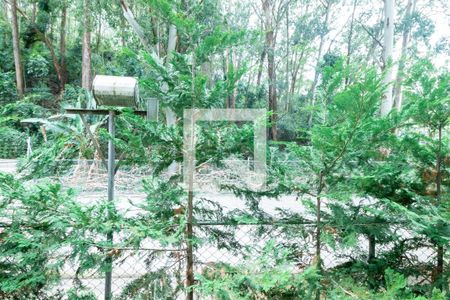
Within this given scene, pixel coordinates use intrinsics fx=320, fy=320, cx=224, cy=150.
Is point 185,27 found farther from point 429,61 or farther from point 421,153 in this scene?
point 421,153

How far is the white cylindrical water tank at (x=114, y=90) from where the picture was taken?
1729mm

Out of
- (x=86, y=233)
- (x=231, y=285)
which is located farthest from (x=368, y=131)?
(x=86, y=233)

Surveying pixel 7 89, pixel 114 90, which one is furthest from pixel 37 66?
pixel 114 90

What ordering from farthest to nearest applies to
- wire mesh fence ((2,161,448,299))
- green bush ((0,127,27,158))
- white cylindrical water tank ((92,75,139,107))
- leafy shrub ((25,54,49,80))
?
leafy shrub ((25,54,49,80))
green bush ((0,127,27,158))
white cylindrical water tank ((92,75,139,107))
wire mesh fence ((2,161,448,299))

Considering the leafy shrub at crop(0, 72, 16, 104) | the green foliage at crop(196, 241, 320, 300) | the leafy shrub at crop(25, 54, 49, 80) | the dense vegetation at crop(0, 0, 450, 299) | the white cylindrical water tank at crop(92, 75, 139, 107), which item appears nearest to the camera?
the green foliage at crop(196, 241, 320, 300)

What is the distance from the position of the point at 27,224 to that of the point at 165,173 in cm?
78

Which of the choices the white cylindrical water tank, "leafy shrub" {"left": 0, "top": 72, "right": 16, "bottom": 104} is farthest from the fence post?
"leafy shrub" {"left": 0, "top": 72, "right": 16, "bottom": 104}

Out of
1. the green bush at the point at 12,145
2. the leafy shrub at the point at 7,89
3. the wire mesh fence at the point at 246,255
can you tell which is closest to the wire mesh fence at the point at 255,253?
the wire mesh fence at the point at 246,255

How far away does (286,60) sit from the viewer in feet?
52.3

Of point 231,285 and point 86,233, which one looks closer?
point 231,285

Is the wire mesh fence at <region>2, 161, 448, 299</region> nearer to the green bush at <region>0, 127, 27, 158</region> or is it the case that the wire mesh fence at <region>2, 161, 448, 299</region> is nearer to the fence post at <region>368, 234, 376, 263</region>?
the fence post at <region>368, 234, 376, 263</region>

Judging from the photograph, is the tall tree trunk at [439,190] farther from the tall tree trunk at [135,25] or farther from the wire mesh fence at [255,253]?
the tall tree trunk at [135,25]

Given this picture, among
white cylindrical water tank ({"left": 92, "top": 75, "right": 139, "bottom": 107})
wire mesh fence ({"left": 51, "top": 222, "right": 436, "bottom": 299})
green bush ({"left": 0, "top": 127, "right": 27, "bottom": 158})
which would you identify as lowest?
wire mesh fence ({"left": 51, "top": 222, "right": 436, "bottom": 299})

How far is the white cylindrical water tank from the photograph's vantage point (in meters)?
1.73
